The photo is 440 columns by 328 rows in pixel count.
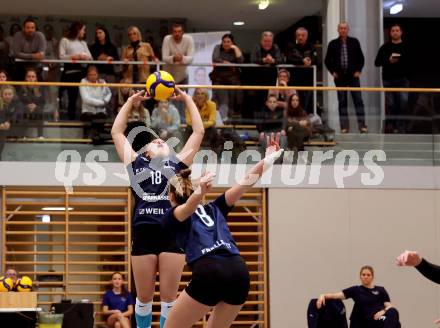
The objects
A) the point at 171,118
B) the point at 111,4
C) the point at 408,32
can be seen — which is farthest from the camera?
the point at 408,32

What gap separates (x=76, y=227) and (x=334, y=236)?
4.43 meters

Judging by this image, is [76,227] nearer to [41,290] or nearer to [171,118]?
[41,290]

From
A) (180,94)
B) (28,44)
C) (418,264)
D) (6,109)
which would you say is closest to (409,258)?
(418,264)

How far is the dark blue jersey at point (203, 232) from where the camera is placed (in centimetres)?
762

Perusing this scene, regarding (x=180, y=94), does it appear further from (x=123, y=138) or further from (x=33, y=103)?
(x=33, y=103)

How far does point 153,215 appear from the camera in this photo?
9.16 metres

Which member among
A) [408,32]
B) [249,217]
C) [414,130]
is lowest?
[249,217]

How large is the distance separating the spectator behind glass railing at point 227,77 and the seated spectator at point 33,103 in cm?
265

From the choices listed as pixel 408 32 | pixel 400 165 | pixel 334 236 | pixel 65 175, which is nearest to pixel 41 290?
pixel 65 175

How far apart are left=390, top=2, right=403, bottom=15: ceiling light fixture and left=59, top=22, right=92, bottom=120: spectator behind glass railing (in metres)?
8.94

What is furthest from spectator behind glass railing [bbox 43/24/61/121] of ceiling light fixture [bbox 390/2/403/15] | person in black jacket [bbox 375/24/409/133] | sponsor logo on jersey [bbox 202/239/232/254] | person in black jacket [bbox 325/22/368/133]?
ceiling light fixture [bbox 390/2/403/15]

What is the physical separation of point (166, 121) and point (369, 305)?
13.1ft

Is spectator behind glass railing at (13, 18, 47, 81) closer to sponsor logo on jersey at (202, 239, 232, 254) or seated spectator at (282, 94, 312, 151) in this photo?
seated spectator at (282, 94, 312, 151)

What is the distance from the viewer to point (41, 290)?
16828 millimetres
